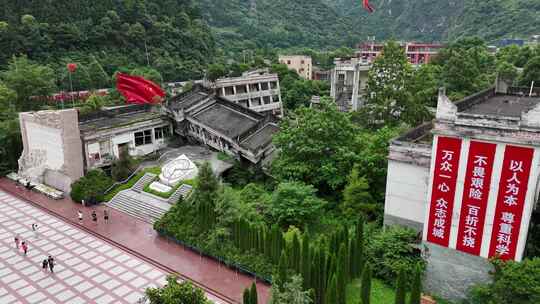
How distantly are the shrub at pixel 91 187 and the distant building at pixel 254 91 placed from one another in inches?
871

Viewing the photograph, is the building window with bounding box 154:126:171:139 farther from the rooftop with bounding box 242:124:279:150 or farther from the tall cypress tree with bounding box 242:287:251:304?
the tall cypress tree with bounding box 242:287:251:304

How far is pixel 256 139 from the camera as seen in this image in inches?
1150

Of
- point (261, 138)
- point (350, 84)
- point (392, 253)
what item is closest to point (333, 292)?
point (392, 253)

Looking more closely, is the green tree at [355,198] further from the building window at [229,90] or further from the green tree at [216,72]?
the green tree at [216,72]

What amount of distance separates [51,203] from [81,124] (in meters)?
7.69

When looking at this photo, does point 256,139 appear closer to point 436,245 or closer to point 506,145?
point 436,245

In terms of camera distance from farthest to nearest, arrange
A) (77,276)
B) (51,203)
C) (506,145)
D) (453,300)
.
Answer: (51,203)
(77,276)
(453,300)
(506,145)

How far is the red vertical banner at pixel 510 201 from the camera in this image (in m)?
14.8

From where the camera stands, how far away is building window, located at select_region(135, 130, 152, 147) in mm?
33747

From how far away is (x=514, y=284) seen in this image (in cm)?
1420

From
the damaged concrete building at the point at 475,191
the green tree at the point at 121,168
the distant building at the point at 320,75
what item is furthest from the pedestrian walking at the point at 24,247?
the distant building at the point at 320,75

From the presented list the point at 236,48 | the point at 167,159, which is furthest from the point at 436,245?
the point at 236,48

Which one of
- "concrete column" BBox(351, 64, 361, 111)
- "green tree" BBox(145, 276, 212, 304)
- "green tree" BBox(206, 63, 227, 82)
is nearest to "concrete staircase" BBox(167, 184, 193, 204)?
"green tree" BBox(145, 276, 212, 304)

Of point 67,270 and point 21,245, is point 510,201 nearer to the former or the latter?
point 67,270
